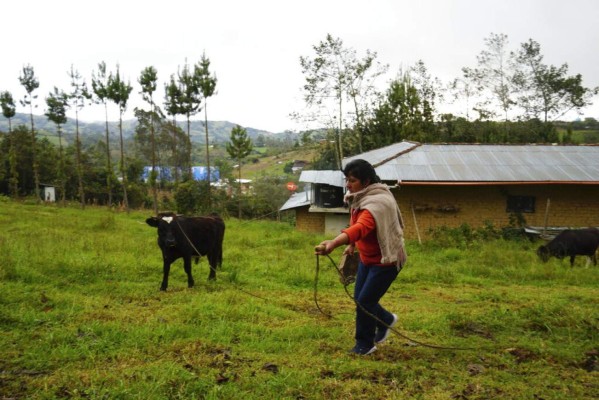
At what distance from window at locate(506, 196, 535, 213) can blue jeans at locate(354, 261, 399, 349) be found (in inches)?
484

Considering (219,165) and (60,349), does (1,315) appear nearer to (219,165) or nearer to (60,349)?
(60,349)

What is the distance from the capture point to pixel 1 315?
4.98 metres

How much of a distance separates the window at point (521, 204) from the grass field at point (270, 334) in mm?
6011

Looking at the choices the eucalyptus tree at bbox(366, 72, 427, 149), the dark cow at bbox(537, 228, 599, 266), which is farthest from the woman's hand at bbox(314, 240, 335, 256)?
the eucalyptus tree at bbox(366, 72, 427, 149)

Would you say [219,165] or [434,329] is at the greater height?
[219,165]

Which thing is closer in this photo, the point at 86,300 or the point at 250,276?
the point at 86,300

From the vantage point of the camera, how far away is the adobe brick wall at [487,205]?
14.8m

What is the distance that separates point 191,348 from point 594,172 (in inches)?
600

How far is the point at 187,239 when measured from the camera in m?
7.80

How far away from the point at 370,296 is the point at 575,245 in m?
8.67

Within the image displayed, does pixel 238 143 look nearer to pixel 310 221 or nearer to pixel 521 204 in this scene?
pixel 310 221

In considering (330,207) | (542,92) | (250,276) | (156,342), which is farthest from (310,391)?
(542,92)

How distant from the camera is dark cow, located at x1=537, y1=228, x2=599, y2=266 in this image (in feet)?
34.9

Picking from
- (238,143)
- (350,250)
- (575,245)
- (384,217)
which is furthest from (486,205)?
(238,143)
